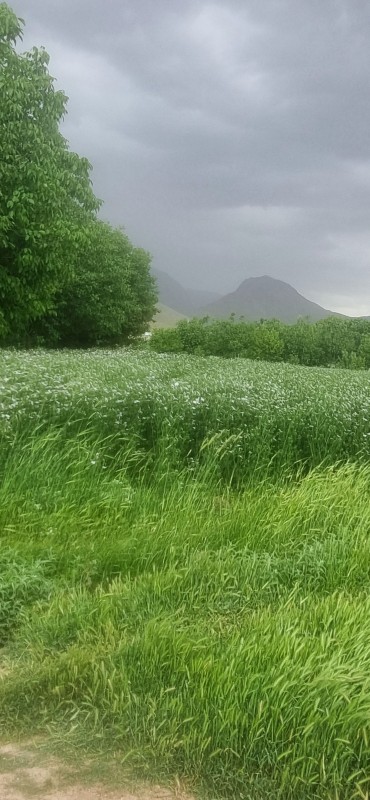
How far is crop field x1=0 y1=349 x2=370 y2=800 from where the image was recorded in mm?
3379

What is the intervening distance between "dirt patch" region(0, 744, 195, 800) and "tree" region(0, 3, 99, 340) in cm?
1932

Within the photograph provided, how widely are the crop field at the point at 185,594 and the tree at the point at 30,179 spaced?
14.0 meters

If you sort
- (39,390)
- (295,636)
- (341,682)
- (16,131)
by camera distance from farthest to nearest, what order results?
1. (16,131)
2. (39,390)
3. (295,636)
4. (341,682)

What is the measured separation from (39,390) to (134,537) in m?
4.55

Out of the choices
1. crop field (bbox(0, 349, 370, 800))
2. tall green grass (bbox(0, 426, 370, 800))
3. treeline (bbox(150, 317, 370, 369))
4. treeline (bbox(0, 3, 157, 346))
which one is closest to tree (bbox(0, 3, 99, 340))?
treeline (bbox(0, 3, 157, 346))

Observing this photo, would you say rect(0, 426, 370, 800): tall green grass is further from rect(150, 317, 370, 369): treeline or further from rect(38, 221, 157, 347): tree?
rect(150, 317, 370, 369): treeline

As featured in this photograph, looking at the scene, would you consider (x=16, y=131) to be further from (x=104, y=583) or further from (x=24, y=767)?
(x=24, y=767)

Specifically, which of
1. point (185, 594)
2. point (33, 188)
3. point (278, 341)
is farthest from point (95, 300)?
point (185, 594)

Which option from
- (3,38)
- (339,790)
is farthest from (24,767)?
(3,38)

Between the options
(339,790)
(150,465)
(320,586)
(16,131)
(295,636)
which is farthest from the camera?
(16,131)

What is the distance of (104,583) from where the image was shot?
543cm

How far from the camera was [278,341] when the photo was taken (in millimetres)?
41281

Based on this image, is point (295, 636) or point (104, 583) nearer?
point (295, 636)

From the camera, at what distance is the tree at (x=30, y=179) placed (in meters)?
21.6
